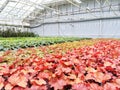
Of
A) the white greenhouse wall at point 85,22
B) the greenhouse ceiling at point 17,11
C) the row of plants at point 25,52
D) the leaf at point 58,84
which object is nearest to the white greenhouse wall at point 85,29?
the white greenhouse wall at point 85,22

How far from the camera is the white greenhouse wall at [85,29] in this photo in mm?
20219

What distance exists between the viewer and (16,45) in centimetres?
769

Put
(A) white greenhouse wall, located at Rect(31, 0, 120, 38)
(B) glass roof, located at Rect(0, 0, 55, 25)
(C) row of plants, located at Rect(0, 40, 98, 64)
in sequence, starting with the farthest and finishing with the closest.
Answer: (B) glass roof, located at Rect(0, 0, 55, 25), (A) white greenhouse wall, located at Rect(31, 0, 120, 38), (C) row of plants, located at Rect(0, 40, 98, 64)

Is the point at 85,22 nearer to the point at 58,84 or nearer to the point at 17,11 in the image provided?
the point at 17,11

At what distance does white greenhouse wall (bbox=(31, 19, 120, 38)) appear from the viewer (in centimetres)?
2022

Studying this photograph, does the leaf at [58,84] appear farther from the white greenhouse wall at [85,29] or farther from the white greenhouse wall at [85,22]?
the white greenhouse wall at [85,29]

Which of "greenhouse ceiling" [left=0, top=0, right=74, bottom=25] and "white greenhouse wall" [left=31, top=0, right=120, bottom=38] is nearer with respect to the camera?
"white greenhouse wall" [left=31, top=0, right=120, bottom=38]

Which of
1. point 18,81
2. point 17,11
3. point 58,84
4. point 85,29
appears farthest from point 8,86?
point 17,11

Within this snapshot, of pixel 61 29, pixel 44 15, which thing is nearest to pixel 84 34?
pixel 61 29

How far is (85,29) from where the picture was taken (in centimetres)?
2258

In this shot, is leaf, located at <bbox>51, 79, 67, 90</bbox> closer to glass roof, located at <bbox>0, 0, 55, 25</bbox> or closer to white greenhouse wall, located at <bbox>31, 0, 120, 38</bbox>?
white greenhouse wall, located at <bbox>31, 0, 120, 38</bbox>

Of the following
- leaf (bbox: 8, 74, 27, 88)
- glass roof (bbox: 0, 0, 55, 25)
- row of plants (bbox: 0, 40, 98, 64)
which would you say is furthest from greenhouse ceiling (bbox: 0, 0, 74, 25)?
leaf (bbox: 8, 74, 27, 88)

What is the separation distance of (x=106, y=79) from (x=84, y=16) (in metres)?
22.0

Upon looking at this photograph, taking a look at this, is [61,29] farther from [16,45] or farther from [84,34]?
A: [16,45]
